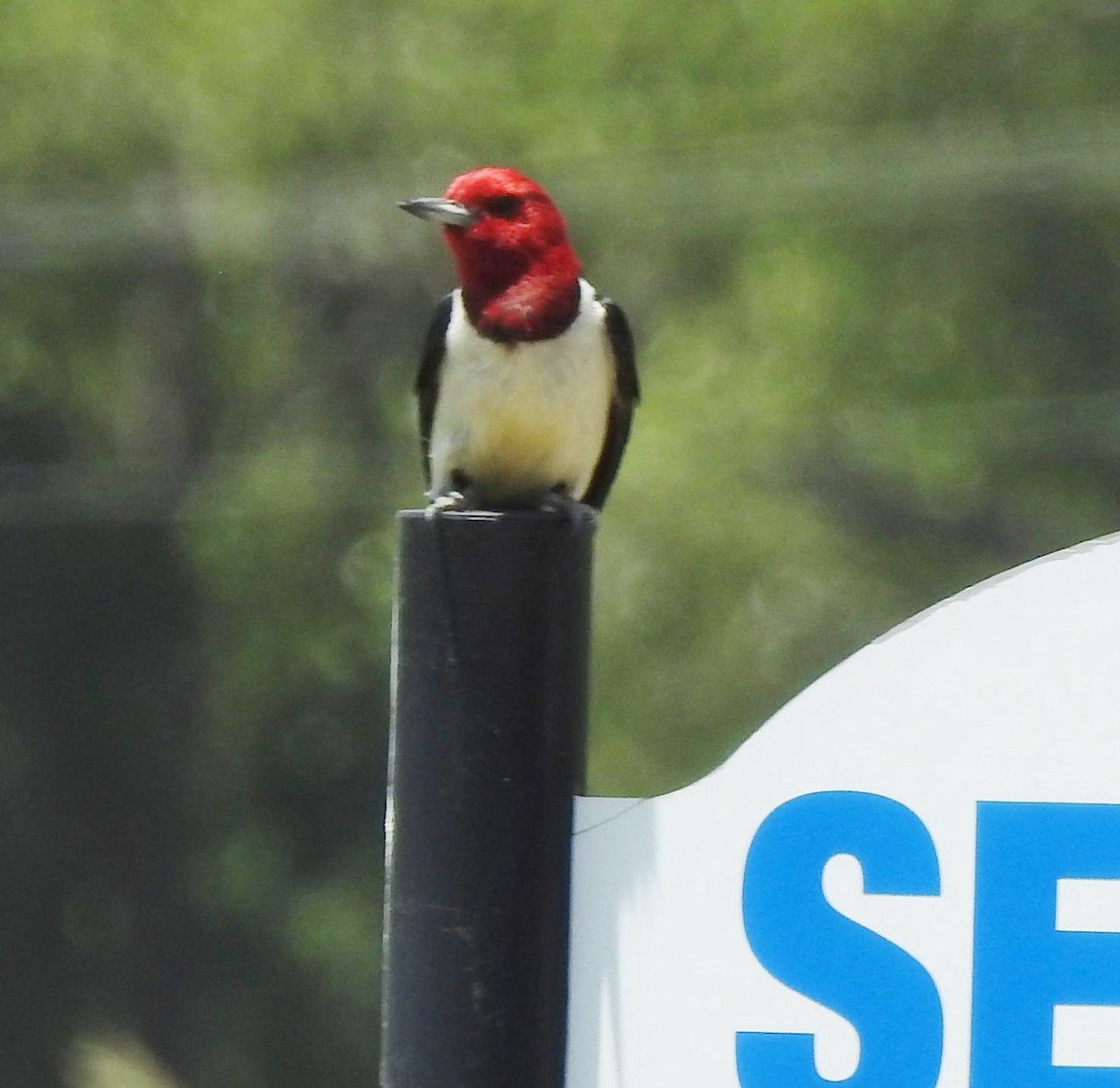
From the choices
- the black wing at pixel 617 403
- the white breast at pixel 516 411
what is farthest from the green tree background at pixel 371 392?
the white breast at pixel 516 411

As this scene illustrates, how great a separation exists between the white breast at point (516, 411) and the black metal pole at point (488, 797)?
75 centimetres

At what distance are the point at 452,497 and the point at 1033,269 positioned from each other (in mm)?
3971

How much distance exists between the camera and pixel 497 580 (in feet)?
3.25

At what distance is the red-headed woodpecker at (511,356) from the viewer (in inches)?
69.1

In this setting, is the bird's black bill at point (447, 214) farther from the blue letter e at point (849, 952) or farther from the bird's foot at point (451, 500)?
the blue letter e at point (849, 952)

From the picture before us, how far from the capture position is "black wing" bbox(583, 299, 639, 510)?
1.90 meters

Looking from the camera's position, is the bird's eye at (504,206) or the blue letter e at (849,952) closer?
the blue letter e at (849,952)

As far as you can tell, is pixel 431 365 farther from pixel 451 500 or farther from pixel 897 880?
pixel 897 880

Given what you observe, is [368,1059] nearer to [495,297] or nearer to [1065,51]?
[1065,51]

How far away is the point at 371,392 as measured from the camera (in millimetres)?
5461

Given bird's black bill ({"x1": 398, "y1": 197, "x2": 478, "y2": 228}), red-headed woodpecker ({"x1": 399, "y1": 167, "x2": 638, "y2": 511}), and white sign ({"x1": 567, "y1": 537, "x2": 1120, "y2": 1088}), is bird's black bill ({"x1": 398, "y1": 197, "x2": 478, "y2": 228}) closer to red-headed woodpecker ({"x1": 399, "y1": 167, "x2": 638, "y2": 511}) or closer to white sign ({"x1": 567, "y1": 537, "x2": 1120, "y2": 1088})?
red-headed woodpecker ({"x1": 399, "y1": 167, "x2": 638, "y2": 511})

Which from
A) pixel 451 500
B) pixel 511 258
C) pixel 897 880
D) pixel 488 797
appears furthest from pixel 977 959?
pixel 511 258

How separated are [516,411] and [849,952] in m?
0.83

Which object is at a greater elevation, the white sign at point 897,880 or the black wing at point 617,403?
the black wing at point 617,403
